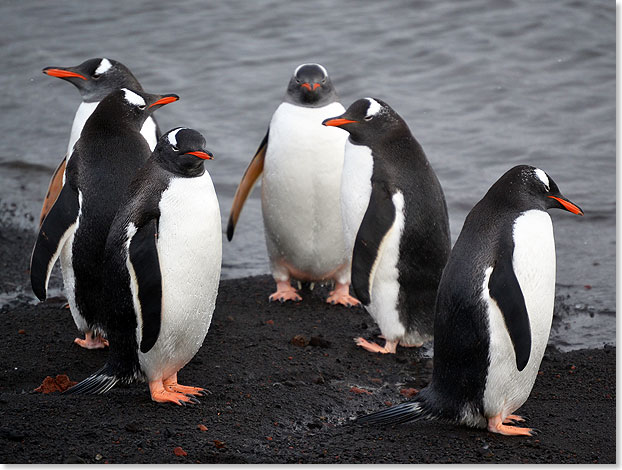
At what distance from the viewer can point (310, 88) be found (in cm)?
525

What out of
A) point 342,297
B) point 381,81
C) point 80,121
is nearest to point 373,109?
point 342,297

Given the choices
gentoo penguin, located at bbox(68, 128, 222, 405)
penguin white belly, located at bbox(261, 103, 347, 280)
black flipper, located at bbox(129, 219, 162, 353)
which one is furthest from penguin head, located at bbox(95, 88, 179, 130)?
penguin white belly, located at bbox(261, 103, 347, 280)

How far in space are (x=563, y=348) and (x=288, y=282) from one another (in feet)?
5.44

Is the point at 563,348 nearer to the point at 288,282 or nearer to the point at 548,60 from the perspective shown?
the point at 288,282

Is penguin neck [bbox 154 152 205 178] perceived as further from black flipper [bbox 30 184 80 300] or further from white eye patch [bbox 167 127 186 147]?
black flipper [bbox 30 184 80 300]

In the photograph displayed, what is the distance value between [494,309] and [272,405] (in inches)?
38.9

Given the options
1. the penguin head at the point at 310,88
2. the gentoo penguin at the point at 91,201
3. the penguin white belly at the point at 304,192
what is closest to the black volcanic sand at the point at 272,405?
the gentoo penguin at the point at 91,201

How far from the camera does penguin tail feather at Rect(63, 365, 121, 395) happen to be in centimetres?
366

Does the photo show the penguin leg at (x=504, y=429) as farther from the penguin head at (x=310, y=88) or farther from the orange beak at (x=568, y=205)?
the penguin head at (x=310, y=88)

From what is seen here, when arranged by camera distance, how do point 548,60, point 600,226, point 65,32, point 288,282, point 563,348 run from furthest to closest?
point 65,32, point 548,60, point 600,226, point 288,282, point 563,348

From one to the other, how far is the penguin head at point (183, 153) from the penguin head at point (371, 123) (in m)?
1.22

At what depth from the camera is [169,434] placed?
3314 mm

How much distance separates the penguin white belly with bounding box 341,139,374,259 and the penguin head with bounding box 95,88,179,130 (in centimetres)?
104

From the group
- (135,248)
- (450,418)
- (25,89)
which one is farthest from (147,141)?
(25,89)
